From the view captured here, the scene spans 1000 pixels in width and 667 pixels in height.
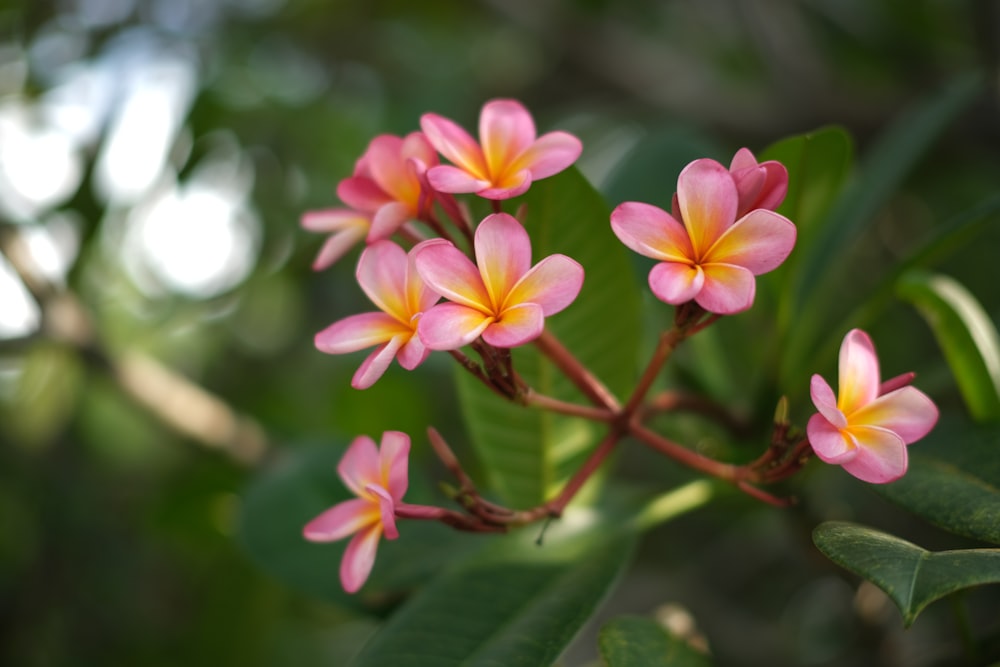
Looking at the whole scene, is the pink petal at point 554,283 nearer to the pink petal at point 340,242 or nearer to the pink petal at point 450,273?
the pink petal at point 450,273

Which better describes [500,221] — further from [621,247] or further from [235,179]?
[235,179]

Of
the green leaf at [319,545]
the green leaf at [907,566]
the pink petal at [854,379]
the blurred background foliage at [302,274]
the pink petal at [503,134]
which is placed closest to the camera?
the green leaf at [907,566]

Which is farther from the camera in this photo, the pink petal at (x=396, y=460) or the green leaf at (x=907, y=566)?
the pink petal at (x=396, y=460)

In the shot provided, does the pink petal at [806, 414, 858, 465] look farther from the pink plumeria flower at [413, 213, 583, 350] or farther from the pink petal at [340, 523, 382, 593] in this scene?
the pink petal at [340, 523, 382, 593]

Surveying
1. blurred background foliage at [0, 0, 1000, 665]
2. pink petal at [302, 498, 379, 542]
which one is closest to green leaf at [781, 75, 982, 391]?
blurred background foliage at [0, 0, 1000, 665]

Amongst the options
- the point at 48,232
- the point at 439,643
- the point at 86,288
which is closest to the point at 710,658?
the point at 439,643

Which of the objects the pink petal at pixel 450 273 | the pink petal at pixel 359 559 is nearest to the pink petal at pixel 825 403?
the pink petal at pixel 450 273
